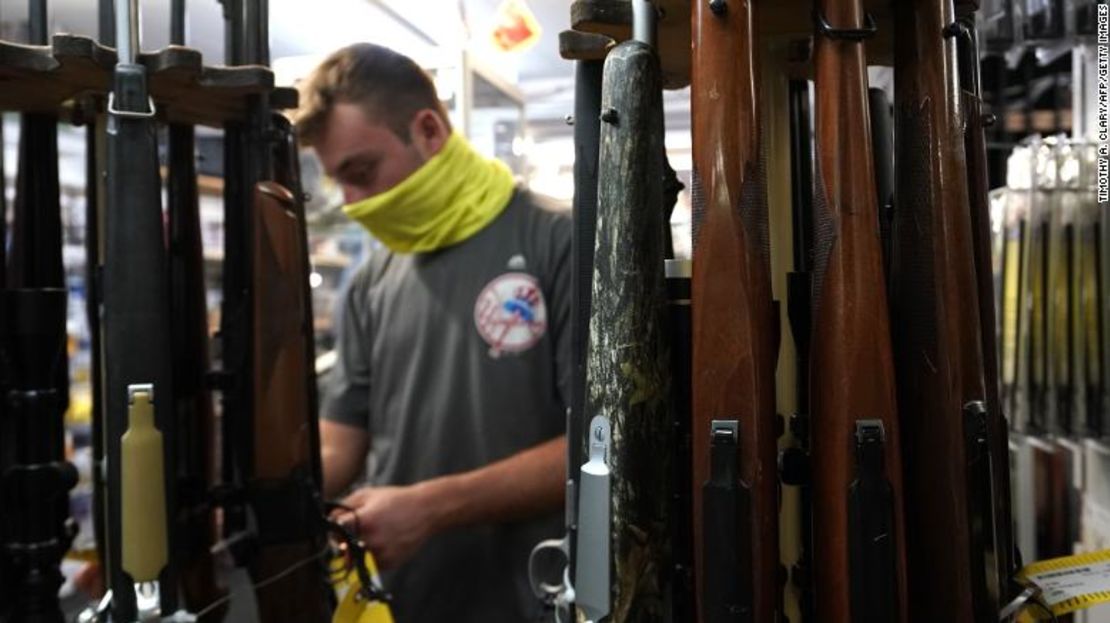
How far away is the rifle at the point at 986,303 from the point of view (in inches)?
23.2

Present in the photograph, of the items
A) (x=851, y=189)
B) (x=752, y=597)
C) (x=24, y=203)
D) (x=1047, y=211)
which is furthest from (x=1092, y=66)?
(x=24, y=203)

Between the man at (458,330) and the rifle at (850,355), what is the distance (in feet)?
2.14

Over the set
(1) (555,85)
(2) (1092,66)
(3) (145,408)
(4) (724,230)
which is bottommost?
(3) (145,408)

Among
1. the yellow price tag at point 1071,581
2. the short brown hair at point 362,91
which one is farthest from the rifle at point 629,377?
the short brown hair at point 362,91

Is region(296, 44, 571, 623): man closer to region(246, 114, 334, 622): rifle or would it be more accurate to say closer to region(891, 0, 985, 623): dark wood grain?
region(246, 114, 334, 622): rifle

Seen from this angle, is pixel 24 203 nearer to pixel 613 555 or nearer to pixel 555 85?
pixel 613 555

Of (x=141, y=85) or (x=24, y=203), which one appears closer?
(x=141, y=85)

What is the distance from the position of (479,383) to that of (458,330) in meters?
0.09

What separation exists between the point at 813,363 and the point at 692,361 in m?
0.08

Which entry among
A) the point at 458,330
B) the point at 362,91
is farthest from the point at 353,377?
the point at 362,91

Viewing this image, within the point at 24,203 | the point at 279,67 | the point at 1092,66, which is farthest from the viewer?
the point at 279,67

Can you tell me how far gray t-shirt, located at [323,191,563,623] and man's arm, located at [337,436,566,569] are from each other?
0.05 meters

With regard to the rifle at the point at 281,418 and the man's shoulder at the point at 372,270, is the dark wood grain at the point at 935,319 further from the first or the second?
the man's shoulder at the point at 372,270

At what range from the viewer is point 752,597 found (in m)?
0.52
